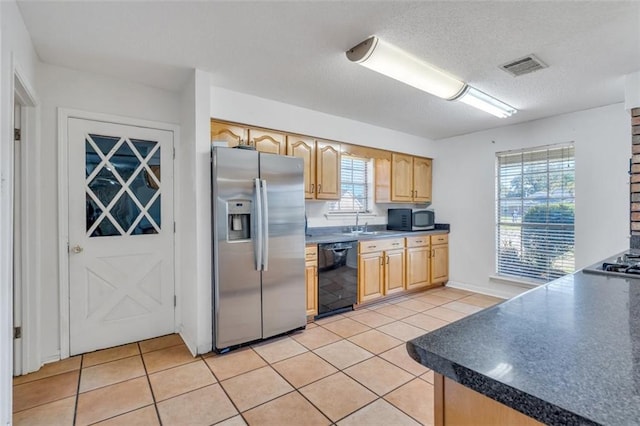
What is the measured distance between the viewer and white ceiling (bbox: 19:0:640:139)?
6.09 feet

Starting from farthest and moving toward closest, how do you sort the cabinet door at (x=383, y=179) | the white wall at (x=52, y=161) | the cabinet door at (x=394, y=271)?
the cabinet door at (x=383, y=179) < the cabinet door at (x=394, y=271) < the white wall at (x=52, y=161)

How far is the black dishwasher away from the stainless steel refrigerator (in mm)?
409

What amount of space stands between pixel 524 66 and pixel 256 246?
2.71 m

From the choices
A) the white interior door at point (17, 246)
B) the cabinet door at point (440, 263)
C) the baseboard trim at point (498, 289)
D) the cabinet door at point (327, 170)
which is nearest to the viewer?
the white interior door at point (17, 246)

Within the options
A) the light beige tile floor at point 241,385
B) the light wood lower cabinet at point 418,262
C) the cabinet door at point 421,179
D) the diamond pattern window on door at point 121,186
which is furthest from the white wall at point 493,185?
the diamond pattern window on door at point 121,186

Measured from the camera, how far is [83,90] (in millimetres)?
2703

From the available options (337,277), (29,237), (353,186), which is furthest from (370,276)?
(29,237)

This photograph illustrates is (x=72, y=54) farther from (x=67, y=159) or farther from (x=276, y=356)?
(x=276, y=356)

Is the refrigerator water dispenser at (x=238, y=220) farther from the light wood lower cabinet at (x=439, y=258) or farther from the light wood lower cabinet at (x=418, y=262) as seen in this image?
the light wood lower cabinet at (x=439, y=258)

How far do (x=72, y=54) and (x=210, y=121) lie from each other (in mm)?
1085

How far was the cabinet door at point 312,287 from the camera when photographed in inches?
134

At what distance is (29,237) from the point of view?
2.43 m

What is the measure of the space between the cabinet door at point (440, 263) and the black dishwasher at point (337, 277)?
5.34ft

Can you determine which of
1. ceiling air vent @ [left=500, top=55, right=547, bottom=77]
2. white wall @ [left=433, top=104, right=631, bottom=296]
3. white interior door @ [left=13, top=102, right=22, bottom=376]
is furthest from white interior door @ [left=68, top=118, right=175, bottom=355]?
white wall @ [left=433, top=104, right=631, bottom=296]
